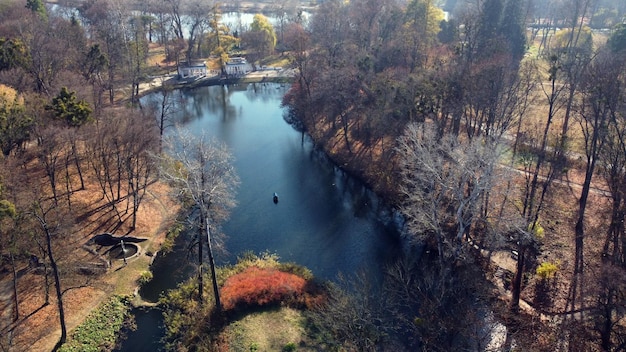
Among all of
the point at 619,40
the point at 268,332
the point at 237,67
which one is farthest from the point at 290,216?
the point at 619,40

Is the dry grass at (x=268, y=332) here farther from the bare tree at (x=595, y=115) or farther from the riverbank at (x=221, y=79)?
the riverbank at (x=221, y=79)

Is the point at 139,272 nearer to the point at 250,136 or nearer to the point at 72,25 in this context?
the point at 250,136

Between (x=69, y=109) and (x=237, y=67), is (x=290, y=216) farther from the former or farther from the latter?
(x=237, y=67)

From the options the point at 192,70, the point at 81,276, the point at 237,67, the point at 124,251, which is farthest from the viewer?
the point at 237,67

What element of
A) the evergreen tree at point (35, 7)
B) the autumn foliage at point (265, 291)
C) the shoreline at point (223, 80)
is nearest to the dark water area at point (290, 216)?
the autumn foliage at point (265, 291)

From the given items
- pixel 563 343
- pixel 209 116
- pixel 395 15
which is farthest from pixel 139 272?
pixel 395 15

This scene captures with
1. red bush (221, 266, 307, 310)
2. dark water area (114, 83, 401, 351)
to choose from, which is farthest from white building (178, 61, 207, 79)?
red bush (221, 266, 307, 310)

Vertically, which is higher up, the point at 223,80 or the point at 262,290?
the point at 223,80
